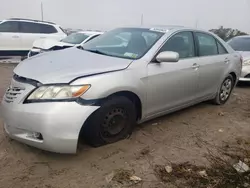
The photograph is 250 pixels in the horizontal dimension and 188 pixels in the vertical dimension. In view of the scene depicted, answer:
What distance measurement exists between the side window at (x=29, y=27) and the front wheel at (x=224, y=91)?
8.31 meters

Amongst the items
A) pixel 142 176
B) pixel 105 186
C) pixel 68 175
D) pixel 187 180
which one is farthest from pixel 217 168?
pixel 68 175

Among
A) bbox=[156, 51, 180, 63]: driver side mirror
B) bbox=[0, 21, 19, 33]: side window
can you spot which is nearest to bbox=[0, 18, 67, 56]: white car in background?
bbox=[0, 21, 19, 33]: side window

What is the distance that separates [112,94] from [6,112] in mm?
1172

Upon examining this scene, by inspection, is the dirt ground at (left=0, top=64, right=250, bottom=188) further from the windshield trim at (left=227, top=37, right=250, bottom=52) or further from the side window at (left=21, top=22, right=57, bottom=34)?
the side window at (left=21, top=22, right=57, bottom=34)

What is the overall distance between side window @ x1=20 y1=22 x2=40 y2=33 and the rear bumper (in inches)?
359

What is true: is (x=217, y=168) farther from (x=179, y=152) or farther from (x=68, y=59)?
(x=68, y=59)

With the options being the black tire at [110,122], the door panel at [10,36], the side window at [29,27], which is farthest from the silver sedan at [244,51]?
the door panel at [10,36]

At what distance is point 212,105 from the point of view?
18.7ft

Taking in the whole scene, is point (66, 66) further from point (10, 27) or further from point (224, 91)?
point (10, 27)

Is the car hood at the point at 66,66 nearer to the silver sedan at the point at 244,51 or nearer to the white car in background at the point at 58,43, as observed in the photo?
the silver sedan at the point at 244,51

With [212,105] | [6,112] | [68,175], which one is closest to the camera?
[68,175]

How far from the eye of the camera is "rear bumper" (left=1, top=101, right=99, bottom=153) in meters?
2.99

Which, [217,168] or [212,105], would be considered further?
[212,105]

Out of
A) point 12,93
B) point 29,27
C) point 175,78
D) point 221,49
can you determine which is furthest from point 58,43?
point 12,93
